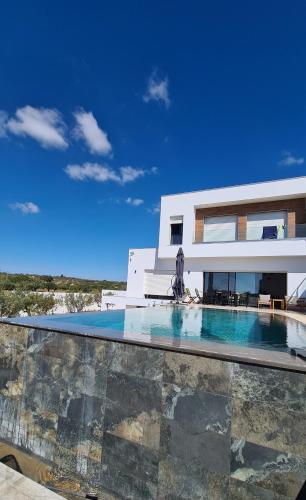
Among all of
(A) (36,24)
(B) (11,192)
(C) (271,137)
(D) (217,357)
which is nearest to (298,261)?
(C) (271,137)

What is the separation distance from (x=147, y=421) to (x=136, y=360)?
2.69 ft

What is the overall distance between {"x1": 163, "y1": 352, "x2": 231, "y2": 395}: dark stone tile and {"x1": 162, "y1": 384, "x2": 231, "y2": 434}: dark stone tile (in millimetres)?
82

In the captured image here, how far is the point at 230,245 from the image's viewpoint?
1917 cm

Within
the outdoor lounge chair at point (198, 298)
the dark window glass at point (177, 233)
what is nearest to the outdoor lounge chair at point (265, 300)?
the outdoor lounge chair at point (198, 298)

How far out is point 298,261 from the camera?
17484 millimetres

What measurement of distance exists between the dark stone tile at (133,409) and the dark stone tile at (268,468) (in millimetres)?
1099

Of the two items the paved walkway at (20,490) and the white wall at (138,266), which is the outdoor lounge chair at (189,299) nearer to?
the white wall at (138,266)

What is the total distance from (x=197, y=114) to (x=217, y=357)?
17.2 meters

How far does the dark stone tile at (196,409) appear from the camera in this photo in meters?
3.60

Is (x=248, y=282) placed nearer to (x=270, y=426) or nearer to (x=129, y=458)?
(x=129, y=458)

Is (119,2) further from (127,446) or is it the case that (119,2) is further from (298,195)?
(127,446)

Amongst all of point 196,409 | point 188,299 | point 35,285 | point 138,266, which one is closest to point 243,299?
point 188,299

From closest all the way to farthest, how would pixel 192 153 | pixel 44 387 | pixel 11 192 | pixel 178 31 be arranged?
pixel 44 387, pixel 178 31, pixel 192 153, pixel 11 192

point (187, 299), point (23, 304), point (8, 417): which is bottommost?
point (8, 417)
